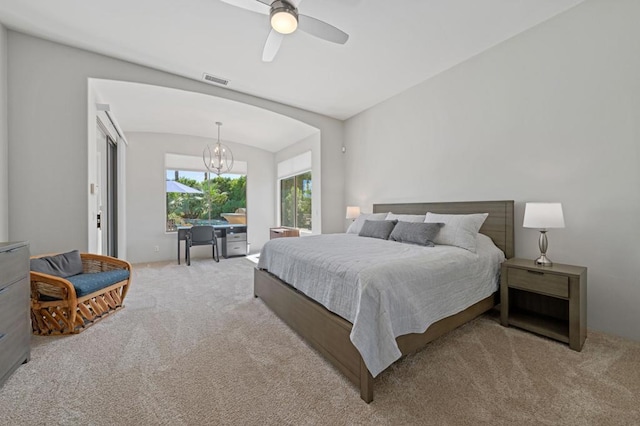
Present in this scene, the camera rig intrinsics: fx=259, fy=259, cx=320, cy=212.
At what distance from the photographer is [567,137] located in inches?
94.3

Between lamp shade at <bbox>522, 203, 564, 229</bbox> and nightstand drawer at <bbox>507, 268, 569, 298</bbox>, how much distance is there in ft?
1.31

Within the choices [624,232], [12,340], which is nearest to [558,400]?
[624,232]

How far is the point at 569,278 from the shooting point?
1.98m

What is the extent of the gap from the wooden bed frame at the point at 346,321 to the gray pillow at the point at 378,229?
26.7 inches

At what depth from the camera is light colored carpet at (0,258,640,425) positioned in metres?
1.35

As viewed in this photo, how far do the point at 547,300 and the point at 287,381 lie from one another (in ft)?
8.26

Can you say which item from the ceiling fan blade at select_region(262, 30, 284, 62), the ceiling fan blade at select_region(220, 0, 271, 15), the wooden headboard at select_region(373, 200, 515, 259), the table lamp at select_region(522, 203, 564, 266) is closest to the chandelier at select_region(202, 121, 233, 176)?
the ceiling fan blade at select_region(262, 30, 284, 62)

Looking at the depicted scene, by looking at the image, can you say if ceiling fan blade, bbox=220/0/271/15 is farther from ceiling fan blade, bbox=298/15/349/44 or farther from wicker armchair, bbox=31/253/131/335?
wicker armchair, bbox=31/253/131/335

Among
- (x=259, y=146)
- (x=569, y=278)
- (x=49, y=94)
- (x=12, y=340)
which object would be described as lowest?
(x=12, y=340)

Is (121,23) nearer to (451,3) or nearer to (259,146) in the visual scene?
(451,3)

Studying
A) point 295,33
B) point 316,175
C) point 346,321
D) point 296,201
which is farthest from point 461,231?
point 296,201

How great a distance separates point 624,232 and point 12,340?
177 inches

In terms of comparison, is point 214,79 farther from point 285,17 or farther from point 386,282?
point 386,282

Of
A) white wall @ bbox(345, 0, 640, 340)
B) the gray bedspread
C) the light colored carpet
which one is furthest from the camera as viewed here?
white wall @ bbox(345, 0, 640, 340)
